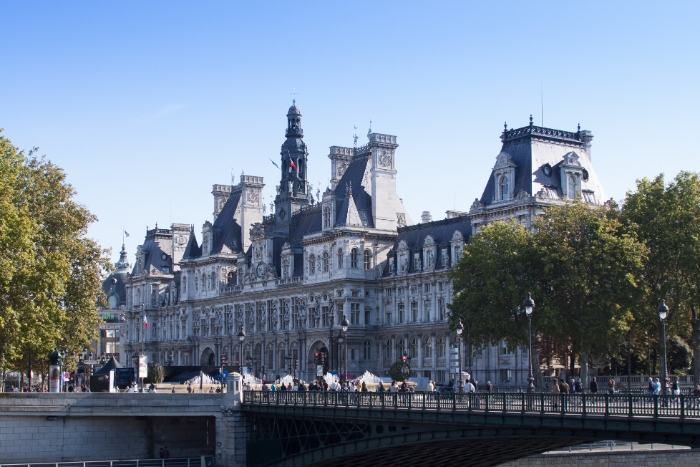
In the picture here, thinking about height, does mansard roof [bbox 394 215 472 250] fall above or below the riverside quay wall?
above

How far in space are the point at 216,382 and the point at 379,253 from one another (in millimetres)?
23382

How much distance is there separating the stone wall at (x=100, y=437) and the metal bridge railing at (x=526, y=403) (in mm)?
12572

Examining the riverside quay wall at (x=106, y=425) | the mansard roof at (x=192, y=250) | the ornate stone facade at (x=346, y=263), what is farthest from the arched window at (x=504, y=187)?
the mansard roof at (x=192, y=250)

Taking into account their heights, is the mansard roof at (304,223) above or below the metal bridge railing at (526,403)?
above

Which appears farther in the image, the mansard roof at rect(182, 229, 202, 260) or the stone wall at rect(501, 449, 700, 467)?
the mansard roof at rect(182, 229, 202, 260)

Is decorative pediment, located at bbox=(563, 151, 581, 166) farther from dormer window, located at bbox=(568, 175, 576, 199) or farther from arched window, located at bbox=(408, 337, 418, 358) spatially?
arched window, located at bbox=(408, 337, 418, 358)

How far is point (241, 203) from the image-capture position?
13912 cm

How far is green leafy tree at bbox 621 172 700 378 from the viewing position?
73500 millimetres

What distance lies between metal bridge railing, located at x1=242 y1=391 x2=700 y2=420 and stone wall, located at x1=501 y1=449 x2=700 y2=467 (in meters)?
19.0

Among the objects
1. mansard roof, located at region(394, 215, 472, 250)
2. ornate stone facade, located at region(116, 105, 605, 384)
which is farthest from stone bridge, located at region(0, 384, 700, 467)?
mansard roof, located at region(394, 215, 472, 250)

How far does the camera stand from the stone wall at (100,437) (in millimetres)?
61281

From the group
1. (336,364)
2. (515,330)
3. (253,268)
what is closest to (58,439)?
(515,330)

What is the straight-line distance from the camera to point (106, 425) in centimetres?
6347

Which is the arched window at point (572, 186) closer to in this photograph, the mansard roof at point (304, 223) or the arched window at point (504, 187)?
the arched window at point (504, 187)
